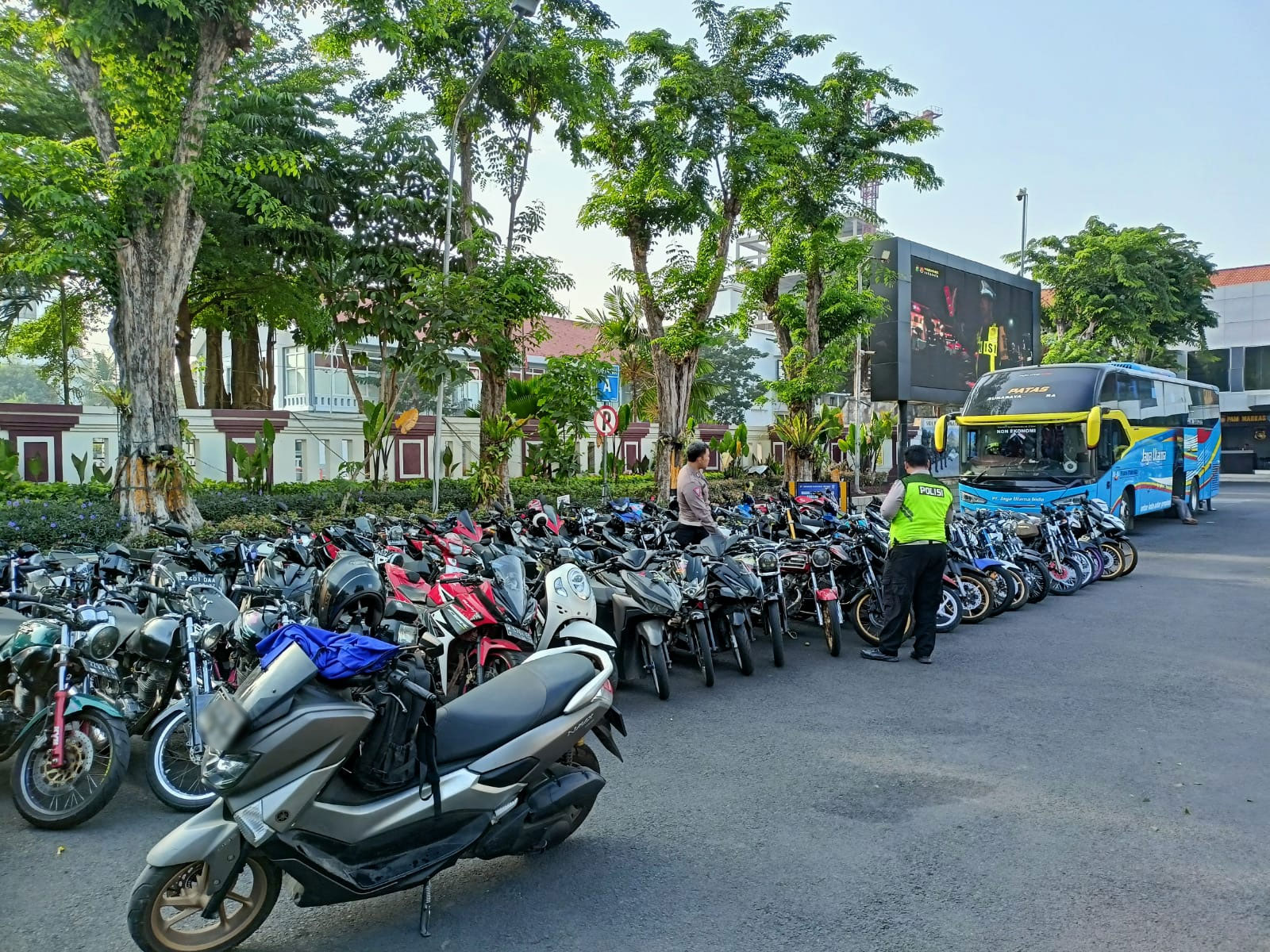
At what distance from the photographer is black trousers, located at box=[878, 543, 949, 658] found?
6.72 metres

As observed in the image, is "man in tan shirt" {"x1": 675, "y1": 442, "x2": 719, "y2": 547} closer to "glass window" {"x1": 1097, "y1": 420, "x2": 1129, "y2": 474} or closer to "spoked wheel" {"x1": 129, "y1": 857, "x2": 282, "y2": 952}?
"spoked wheel" {"x1": 129, "y1": 857, "x2": 282, "y2": 952}

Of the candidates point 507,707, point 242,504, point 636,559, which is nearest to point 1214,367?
point 242,504

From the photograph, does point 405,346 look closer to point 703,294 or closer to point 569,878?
point 703,294

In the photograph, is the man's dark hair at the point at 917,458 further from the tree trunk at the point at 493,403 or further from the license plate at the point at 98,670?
the tree trunk at the point at 493,403

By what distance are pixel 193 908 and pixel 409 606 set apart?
2.81 meters

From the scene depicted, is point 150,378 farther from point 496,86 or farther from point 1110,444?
point 1110,444

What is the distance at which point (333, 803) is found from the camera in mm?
2871

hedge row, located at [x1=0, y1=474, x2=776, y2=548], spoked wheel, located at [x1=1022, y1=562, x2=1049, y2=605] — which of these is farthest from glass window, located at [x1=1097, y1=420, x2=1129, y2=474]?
hedge row, located at [x1=0, y1=474, x2=776, y2=548]

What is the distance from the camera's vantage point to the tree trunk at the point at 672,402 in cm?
1764

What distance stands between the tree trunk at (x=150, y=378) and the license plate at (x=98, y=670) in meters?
7.05

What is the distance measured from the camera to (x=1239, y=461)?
38.2 m

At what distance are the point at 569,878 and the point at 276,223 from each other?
10768 mm

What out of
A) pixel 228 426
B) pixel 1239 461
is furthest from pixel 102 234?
pixel 1239 461

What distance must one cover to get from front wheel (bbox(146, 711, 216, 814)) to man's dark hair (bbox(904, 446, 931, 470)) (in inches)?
197
